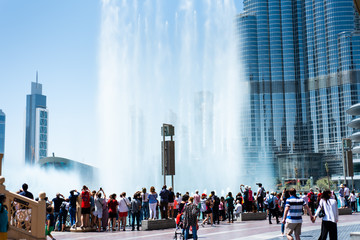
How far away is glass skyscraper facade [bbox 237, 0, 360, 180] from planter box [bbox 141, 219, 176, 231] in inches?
5515

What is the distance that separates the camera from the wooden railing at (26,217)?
1337 cm

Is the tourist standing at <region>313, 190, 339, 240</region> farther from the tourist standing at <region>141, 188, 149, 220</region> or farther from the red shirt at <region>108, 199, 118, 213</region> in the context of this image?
the tourist standing at <region>141, 188, 149, 220</region>

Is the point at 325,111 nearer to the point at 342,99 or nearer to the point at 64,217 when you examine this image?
the point at 342,99

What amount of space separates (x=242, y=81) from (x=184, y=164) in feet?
299

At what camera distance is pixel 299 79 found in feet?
544

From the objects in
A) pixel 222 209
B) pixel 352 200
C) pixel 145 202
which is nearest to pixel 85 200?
pixel 145 202

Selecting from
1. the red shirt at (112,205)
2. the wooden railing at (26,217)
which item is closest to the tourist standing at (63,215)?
the red shirt at (112,205)

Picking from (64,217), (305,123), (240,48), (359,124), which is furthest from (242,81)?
(64,217)

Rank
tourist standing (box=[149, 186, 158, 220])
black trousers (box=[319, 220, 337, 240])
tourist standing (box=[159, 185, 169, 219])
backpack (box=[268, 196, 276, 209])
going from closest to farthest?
black trousers (box=[319, 220, 337, 240]) → tourist standing (box=[149, 186, 158, 220]) → tourist standing (box=[159, 185, 169, 219]) → backpack (box=[268, 196, 276, 209])

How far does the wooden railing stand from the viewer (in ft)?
43.9

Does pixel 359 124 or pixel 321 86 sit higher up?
pixel 321 86

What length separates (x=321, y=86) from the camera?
158 meters

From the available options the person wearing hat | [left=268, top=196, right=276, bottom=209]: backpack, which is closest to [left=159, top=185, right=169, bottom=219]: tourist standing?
[left=268, top=196, right=276, bottom=209]: backpack

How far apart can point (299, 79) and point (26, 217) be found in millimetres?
160904
